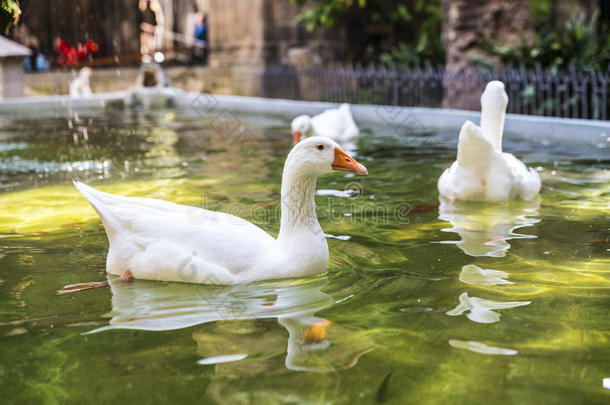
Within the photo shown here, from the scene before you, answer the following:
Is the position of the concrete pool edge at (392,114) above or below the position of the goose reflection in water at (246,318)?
above

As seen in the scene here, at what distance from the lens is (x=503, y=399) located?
8.96 feet

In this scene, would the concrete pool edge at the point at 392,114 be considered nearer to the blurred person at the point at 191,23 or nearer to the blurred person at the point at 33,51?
the blurred person at the point at 191,23

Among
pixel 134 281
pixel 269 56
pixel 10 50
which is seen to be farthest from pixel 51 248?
pixel 269 56

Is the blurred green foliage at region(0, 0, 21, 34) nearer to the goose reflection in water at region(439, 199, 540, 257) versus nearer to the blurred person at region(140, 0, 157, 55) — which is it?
the goose reflection in water at region(439, 199, 540, 257)

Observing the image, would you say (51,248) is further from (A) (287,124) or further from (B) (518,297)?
(A) (287,124)

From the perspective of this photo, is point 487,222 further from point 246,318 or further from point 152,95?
point 152,95

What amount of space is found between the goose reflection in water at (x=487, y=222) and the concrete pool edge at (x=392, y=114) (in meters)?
3.83

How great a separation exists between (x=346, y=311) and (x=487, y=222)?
2.33 m

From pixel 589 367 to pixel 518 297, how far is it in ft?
2.99

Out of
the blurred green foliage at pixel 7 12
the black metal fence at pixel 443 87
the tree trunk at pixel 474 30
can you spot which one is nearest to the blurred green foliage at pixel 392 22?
the black metal fence at pixel 443 87

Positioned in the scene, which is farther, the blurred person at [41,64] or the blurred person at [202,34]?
the blurred person at [41,64]

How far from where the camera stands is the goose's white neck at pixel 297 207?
420cm

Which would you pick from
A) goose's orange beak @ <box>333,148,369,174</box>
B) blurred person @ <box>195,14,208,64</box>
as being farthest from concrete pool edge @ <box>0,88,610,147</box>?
goose's orange beak @ <box>333,148,369,174</box>

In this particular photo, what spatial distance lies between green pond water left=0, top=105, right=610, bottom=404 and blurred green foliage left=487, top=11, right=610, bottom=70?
585 cm
